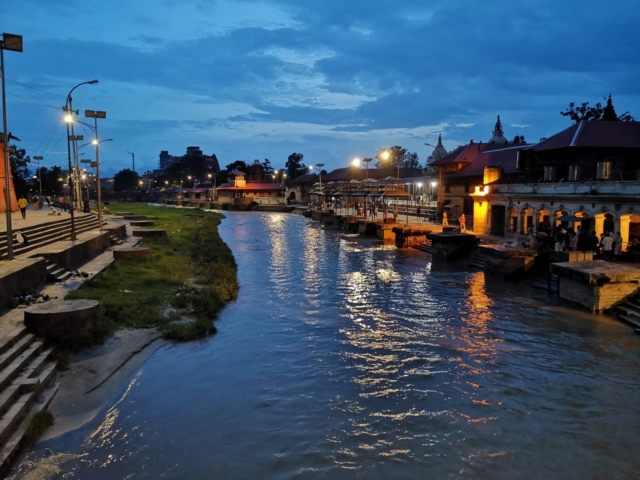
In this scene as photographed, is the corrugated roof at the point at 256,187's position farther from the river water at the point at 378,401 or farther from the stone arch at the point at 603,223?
the river water at the point at 378,401

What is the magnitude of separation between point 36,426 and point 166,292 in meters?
9.75

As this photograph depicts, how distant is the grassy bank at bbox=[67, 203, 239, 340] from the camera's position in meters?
14.4

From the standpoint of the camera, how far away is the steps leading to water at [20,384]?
789 centimetres

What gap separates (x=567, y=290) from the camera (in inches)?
746

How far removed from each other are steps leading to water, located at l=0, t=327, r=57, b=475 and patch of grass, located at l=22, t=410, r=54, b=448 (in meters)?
0.11

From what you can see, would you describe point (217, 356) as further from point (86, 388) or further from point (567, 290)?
point (567, 290)

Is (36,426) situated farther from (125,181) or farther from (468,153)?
(125,181)

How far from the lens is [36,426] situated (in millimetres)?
8383

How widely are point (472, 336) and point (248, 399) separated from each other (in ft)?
25.4

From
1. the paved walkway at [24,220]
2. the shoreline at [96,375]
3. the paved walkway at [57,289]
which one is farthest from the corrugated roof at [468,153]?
the shoreline at [96,375]

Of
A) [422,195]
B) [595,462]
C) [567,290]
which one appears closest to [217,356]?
[595,462]

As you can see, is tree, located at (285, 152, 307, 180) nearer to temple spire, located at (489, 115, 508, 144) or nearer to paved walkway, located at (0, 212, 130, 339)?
temple spire, located at (489, 115, 508, 144)

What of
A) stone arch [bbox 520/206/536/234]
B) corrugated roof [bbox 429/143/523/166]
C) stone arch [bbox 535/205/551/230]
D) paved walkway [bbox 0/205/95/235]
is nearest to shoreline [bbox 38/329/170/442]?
paved walkway [bbox 0/205/95/235]

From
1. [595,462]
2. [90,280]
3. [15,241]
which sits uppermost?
[15,241]
